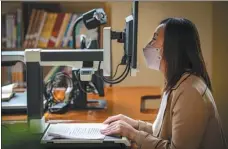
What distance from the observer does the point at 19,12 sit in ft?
9.70

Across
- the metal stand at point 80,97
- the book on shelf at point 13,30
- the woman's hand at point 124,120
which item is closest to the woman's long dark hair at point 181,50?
the woman's hand at point 124,120

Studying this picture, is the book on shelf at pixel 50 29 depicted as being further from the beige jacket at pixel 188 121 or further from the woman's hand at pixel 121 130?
the beige jacket at pixel 188 121

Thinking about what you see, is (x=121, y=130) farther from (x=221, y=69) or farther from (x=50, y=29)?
(x=50, y=29)

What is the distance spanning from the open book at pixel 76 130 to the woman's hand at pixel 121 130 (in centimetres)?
3

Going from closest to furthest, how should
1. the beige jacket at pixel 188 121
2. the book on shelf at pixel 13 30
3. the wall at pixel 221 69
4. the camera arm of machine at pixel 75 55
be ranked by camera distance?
1. the beige jacket at pixel 188 121
2. the camera arm of machine at pixel 75 55
3. the wall at pixel 221 69
4. the book on shelf at pixel 13 30

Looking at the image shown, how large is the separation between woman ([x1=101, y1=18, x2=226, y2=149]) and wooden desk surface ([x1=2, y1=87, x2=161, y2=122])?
383mm

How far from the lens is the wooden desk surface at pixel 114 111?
1.84m

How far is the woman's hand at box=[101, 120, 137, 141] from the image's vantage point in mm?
1409

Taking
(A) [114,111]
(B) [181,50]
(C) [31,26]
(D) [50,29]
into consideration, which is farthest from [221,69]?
(C) [31,26]

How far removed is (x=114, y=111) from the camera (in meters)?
1.98

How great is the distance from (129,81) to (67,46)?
1.85 ft

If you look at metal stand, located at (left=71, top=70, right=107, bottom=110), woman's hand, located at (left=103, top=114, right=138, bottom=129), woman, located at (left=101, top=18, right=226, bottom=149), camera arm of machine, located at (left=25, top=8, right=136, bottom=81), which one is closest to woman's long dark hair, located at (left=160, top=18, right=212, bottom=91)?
woman, located at (left=101, top=18, right=226, bottom=149)

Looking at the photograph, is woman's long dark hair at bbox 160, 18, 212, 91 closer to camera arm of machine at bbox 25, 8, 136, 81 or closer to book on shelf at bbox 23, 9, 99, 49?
camera arm of machine at bbox 25, 8, 136, 81

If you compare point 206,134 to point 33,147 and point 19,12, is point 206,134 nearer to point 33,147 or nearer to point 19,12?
point 33,147
